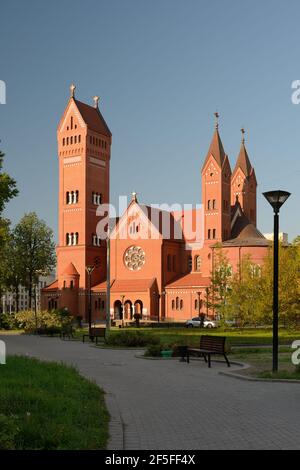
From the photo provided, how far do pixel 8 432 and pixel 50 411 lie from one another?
75.8 inches

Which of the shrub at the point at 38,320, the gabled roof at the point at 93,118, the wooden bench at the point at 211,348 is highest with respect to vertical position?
the gabled roof at the point at 93,118

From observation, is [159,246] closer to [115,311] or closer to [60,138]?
[115,311]

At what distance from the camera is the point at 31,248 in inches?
2928

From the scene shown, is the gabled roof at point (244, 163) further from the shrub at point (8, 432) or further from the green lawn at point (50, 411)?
the shrub at point (8, 432)

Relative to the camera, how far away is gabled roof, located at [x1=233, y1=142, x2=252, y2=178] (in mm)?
92562

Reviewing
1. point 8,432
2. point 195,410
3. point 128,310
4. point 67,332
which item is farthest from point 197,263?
point 8,432

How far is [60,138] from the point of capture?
81.3 meters

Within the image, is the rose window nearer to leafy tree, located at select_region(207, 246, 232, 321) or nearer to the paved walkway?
leafy tree, located at select_region(207, 246, 232, 321)

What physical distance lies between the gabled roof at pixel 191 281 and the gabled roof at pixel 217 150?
13399 mm

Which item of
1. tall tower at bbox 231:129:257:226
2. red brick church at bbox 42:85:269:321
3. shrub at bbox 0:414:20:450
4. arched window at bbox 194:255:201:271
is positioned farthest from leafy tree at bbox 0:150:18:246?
tall tower at bbox 231:129:257:226

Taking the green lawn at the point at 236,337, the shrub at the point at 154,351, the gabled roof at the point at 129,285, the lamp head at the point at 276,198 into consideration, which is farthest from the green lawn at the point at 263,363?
the gabled roof at the point at 129,285

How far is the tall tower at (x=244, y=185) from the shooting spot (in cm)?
9112

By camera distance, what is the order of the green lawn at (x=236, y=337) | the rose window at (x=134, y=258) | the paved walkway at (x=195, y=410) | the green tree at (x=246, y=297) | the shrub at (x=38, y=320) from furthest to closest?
the rose window at (x=134, y=258), the shrub at (x=38, y=320), the green tree at (x=246, y=297), the green lawn at (x=236, y=337), the paved walkway at (x=195, y=410)

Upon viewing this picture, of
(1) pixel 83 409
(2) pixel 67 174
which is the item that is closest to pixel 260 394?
(1) pixel 83 409
